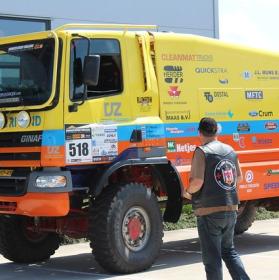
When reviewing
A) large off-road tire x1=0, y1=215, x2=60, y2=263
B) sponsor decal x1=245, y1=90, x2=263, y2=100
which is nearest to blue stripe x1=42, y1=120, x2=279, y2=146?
sponsor decal x1=245, y1=90, x2=263, y2=100

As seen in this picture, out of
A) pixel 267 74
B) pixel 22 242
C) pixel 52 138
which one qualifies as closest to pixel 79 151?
pixel 52 138

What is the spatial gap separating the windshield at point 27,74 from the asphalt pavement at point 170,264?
7.42ft

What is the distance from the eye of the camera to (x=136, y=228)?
9.03 metres

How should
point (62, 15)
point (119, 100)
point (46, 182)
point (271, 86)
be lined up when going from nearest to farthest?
point (46, 182)
point (119, 100)
point (271, 86)
point (62, 15)

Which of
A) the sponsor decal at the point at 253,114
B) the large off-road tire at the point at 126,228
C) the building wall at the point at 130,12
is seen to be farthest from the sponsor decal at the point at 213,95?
the building wall at the point at 130,12

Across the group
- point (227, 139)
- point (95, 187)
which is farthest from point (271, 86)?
point (95, 187)

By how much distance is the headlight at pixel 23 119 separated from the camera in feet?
28.0

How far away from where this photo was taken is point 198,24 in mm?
16641

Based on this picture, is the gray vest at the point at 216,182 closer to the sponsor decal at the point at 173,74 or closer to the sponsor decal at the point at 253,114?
the sponsor decal at the point at 173,74

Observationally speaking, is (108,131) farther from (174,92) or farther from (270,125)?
(270,125)

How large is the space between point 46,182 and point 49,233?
6.58 feet

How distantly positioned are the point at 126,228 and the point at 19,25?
683cm

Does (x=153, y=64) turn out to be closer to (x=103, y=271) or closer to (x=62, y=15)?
(x=103, y=271)

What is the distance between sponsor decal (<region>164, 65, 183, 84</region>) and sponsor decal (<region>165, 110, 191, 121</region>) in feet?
1.38
